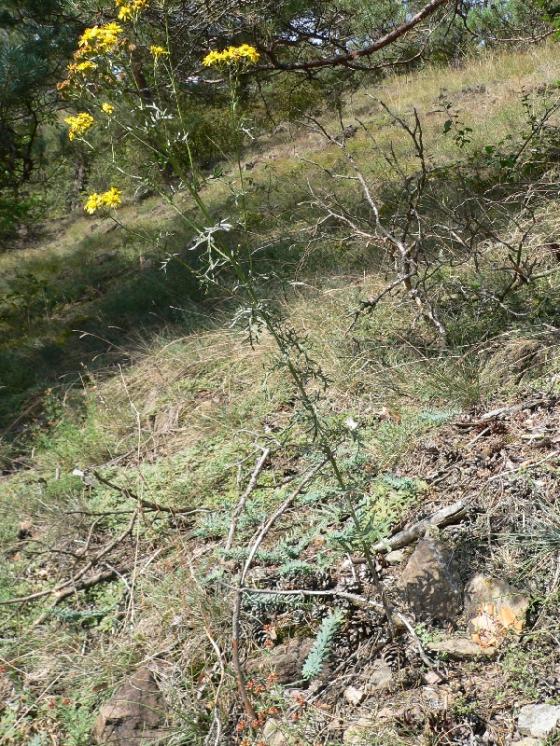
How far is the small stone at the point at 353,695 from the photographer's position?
1.96m

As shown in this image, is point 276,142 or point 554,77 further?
point 276,142

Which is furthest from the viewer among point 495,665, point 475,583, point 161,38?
point 161,38

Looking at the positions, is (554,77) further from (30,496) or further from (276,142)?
(30,496)

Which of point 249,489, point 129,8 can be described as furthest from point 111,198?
point 249,489

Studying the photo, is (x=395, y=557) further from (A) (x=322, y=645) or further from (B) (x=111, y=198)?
(B) (x=111, y=198)

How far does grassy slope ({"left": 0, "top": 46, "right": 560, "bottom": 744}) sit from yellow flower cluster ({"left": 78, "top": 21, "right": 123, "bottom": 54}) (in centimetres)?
142

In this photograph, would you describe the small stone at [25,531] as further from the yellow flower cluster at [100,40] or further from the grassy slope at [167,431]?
the yellow flower cluster at [100,40]

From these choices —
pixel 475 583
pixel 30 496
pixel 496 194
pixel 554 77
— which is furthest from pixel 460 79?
pixel 475 583

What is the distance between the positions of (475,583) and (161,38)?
5252 millimetres

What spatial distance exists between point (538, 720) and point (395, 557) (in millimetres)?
745

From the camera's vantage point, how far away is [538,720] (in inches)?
65.6

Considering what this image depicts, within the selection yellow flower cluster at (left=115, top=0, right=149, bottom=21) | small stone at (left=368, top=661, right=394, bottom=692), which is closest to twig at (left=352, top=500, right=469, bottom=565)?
small stone at (left=368, top=661, right=394, bottom=692)

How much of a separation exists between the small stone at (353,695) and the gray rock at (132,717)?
0.59 meters

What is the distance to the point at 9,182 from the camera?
7812mm
